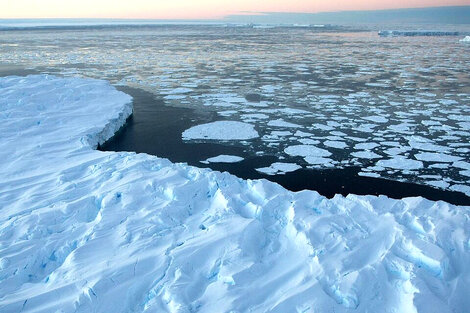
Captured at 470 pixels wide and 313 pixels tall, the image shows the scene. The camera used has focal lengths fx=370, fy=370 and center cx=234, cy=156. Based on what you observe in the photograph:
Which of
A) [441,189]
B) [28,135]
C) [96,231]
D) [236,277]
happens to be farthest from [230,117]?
[236,277]

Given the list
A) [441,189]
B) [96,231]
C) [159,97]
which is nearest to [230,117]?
[159,97]

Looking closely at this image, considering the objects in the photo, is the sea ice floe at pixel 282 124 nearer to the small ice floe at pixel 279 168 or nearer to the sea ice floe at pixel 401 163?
the small ice floe at pixel 279 168

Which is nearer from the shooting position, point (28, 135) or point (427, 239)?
point (427, 239)

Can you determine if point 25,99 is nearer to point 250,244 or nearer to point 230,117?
point 230,117

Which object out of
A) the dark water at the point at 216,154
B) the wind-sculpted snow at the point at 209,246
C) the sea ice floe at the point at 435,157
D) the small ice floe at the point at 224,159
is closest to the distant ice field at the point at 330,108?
the sea ice floe at the point at 435,157

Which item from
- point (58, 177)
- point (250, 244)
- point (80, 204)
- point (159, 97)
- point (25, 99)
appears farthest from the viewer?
point (159, 97)

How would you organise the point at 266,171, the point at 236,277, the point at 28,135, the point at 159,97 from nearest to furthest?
the point at 236,277 < the point at 266,171 < the point at 28,135 < the point at 159,97
